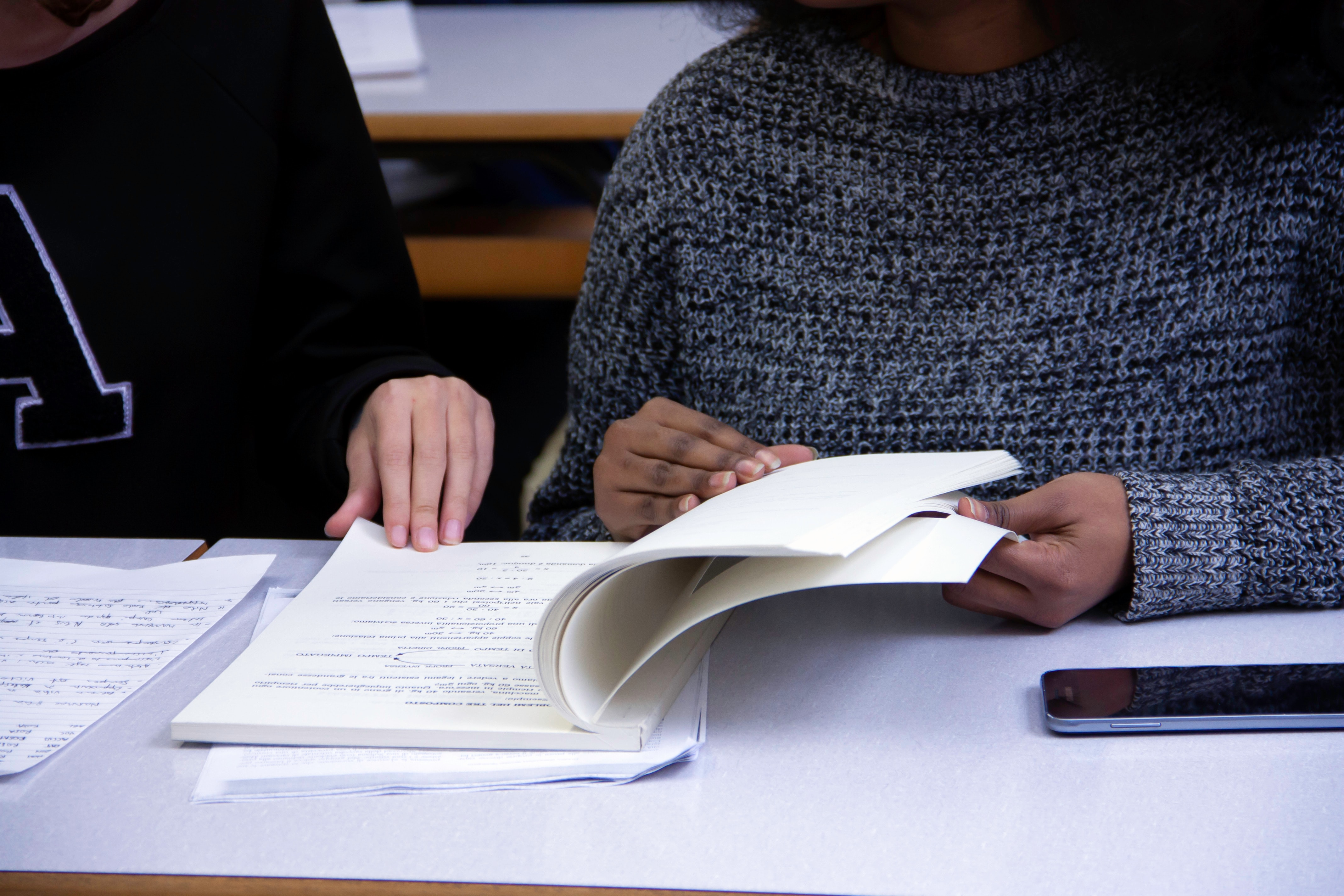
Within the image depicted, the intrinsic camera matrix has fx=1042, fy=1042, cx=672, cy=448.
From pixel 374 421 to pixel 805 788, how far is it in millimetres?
472

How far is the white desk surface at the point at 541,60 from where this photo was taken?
1.76 metres

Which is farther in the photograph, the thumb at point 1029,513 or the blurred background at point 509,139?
the blurred background at point 509,139

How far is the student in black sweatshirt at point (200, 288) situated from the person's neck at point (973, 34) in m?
0.47

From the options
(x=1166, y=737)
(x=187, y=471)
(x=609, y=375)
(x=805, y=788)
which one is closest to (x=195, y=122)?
(x=187, y=471)

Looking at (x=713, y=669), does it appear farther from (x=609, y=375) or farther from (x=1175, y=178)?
(x=1175, y=178)

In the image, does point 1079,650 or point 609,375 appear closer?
point 1079,650

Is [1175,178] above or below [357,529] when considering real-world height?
above

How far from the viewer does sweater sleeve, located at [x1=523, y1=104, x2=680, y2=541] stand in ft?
2.86

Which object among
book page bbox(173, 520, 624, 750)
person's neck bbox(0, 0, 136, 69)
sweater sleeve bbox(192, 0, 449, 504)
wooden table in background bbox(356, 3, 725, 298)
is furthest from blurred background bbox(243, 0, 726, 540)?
person's neck bbox(0, 0, 136, 69)

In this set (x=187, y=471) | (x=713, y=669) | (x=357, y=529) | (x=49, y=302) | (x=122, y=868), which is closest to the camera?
(x=122, y=868)

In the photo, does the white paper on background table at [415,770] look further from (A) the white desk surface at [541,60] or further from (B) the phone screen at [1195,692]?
(A) the white desk surface at [541,60]

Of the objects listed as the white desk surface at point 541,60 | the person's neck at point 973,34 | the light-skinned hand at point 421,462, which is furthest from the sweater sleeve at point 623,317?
the white desk surface at point 541,60

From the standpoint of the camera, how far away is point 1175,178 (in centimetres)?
79

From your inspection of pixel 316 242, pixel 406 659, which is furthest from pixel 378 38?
pixel 406 659
